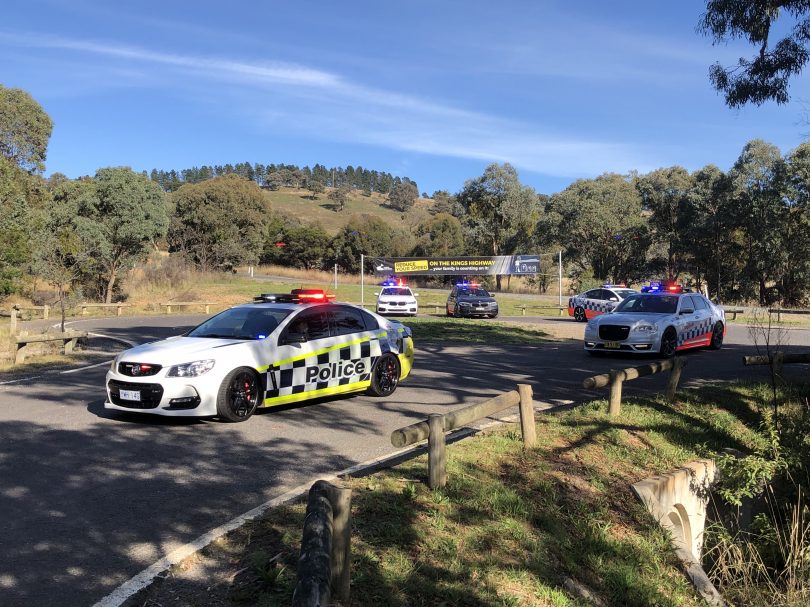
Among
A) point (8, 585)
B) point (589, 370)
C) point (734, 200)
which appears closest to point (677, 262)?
point (734, 200)

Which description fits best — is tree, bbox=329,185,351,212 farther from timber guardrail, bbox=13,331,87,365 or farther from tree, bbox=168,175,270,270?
timber guardrail, bbox=13,331,87,365

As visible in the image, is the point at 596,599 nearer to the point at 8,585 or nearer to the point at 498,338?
the point at 8,585

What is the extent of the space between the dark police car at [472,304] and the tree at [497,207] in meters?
33.6

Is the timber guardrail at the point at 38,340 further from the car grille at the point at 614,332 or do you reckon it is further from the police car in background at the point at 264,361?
the car grille at the point at 614,332

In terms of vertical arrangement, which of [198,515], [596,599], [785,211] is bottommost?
[596,599]

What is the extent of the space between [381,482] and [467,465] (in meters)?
1.05

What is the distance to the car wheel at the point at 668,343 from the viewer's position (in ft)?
52.2

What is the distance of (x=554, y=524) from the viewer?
5672 mm

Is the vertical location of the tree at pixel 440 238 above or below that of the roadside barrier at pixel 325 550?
above

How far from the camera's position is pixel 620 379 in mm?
8523

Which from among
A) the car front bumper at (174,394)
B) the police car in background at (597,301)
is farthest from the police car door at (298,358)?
the police car in background at (597,301)

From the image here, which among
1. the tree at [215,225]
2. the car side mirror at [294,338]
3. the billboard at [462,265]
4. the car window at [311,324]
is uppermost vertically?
the tree at [215,225]

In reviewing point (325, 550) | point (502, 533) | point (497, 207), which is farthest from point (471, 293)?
point (497, 207)

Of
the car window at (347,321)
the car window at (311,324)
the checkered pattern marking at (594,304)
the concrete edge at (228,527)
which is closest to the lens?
the concrete edge at (228,527)
